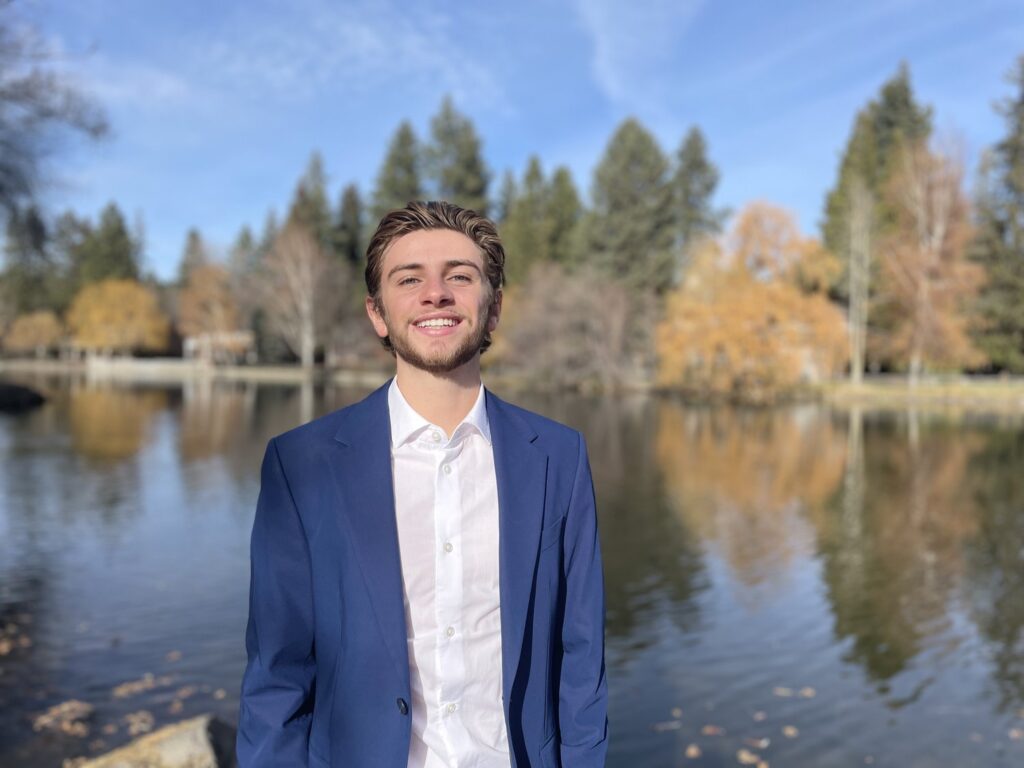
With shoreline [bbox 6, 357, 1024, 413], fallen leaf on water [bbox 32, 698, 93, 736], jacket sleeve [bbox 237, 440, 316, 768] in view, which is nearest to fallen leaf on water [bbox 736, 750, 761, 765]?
jacket sleeve [bbox 237, 440, 316, 768]

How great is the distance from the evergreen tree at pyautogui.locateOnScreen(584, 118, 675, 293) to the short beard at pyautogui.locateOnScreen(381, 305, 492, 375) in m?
44.1

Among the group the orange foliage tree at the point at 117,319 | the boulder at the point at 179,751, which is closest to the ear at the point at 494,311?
the boulder at the point at 179,751

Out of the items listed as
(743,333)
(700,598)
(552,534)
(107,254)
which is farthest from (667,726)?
(107,254)

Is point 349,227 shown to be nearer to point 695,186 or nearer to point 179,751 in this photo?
point 695,186

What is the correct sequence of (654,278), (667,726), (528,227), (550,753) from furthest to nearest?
(528,227), (654,278), (667,726), (550,753)

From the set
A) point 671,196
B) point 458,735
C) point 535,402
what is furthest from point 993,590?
point 671,196

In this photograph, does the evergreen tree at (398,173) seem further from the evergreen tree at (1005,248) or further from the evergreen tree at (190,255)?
the evergreen tree at (1005,248)

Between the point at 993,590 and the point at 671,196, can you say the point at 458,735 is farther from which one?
the point at 671,196

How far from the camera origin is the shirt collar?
167cm

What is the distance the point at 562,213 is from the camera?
54219 millimetres

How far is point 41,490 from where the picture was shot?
1238cm

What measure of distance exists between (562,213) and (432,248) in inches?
2124

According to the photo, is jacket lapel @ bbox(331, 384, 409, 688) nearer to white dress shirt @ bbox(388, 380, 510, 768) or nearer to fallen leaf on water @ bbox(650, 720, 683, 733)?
white dress shirt @ bbox(388, 380, 510, 768)

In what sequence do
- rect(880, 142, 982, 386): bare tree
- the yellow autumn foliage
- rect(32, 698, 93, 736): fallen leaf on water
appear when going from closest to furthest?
rect(32, 698, 93, 736): fallen leaf on water
the yellow autumn foliage
rect(880, 142, 982, 386): bare tree
